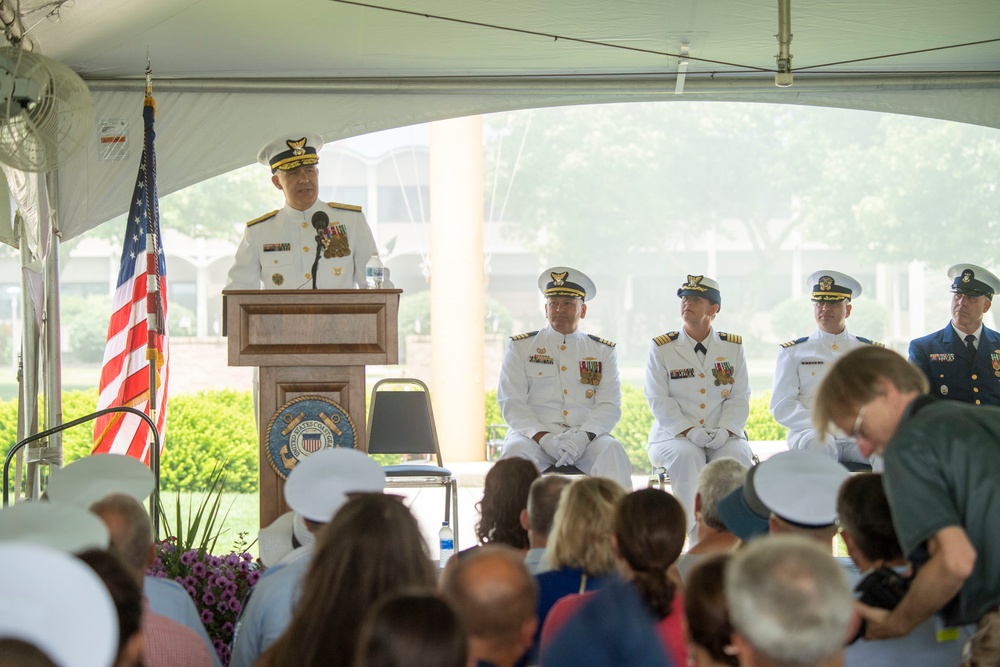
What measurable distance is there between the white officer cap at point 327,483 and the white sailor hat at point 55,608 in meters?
1.15

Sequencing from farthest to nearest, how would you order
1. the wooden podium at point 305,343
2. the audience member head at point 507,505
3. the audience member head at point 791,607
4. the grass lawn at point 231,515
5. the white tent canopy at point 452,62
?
the grass lawn at point 231,515 → the white tent canopy at point 452,62 → the wooden podium at point 305,343 → the audience member head at point 507,505 → the audience member head at point 791,607

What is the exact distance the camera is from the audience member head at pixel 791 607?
1512mm

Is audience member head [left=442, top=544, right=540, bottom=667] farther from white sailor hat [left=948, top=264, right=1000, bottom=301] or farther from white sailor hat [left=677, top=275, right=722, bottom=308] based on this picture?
white sailor hat [left=948, top=264, right=1000, bottom=301]

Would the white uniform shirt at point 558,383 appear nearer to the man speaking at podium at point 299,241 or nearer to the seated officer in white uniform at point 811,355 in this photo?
the seated officer in white uniform at point 811,355

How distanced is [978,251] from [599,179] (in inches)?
300

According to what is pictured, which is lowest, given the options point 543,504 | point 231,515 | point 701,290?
point 231,515

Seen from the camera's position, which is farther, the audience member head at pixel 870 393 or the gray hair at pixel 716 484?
the gray hair at pixel 716 484

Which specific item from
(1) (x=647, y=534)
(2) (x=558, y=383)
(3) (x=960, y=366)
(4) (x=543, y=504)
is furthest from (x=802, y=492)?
(3) (x=960, y=366)

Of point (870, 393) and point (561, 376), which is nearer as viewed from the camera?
point (870, 393)

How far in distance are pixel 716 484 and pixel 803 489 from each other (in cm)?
54

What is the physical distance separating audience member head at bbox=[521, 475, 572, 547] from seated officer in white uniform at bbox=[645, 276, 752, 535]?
300 centimetres

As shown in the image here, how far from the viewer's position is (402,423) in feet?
19.9

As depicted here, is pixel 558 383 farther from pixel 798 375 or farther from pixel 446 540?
pixel 798 375

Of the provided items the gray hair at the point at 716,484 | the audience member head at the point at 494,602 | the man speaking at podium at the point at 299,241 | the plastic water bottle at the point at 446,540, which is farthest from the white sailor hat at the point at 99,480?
the plastic water bottle at the point at 446,540
